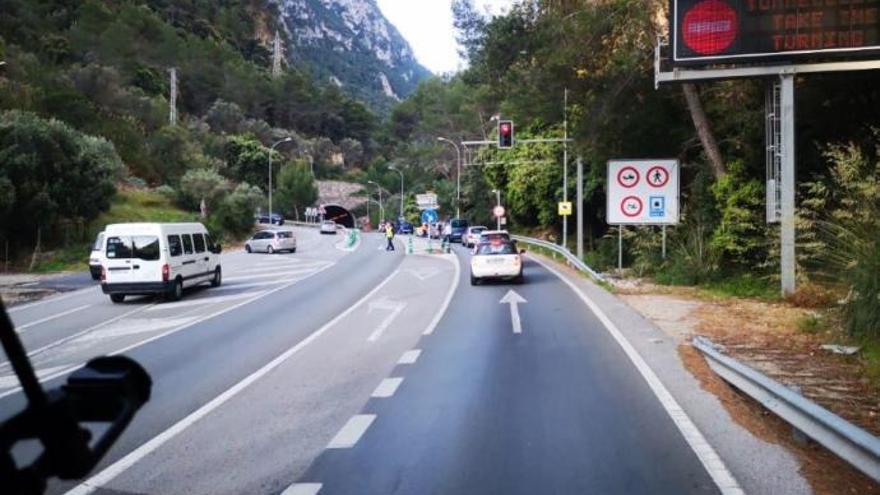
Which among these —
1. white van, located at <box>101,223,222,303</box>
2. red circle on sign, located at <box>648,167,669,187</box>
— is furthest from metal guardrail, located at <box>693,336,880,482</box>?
red circle on sign, located at <box>648,167,669,187</box>

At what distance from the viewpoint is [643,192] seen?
2519 centimetres

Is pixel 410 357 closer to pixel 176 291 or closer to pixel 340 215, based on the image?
pixel 176 291

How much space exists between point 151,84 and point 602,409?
343 feet

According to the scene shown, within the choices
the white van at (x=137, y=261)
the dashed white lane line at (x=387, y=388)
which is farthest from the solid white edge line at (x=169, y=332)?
the dashed white lane line at (x=387, y=388)

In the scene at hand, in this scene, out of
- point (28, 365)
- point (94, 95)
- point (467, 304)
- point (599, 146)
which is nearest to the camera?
point (28, 365)

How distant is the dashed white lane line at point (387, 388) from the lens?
9321mm

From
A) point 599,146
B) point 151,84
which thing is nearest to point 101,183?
point 599,146

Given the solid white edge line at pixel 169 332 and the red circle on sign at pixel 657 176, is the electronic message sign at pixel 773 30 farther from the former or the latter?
the solid white edge line at pixel 169 332

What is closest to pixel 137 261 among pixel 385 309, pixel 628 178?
pixel 385 309

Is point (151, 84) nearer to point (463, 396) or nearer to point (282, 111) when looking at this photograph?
point (282, 111)

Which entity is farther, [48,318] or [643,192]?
[643,192]

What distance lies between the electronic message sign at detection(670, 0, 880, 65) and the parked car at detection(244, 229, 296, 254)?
1305 inches

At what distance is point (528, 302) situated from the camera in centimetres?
1983

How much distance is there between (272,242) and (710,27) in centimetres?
3413
